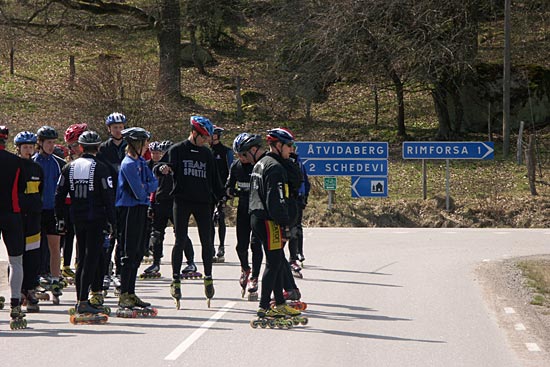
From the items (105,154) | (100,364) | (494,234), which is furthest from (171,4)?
(100,364)

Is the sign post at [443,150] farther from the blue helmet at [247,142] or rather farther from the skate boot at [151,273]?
the blue helmet at [247,142]

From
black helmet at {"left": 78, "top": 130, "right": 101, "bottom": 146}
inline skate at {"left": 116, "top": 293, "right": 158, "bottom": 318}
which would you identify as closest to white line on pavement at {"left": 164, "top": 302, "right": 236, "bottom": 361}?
inline skate at {"left": 116, "top": 293, "right": 158, "bottom": 318}

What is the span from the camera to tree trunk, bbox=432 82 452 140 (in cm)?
3488

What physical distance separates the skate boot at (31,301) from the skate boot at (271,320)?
8.60 feet

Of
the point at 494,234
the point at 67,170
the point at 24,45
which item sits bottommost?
the point at 494,234

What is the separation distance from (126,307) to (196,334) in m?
1.41

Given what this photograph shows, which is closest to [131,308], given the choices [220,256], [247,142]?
[247,142]

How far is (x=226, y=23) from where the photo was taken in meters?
40.2

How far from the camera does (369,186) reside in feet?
85.9

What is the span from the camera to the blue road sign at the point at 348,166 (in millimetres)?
26156

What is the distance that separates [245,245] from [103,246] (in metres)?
2.08

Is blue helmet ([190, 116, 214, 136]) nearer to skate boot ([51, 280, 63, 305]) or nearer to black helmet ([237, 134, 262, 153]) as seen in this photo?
black helmet ([237, 134, 262, 153])

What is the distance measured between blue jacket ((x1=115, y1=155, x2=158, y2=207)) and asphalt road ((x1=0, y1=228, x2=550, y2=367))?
1293mm

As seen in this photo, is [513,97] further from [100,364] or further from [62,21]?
[100,364]
